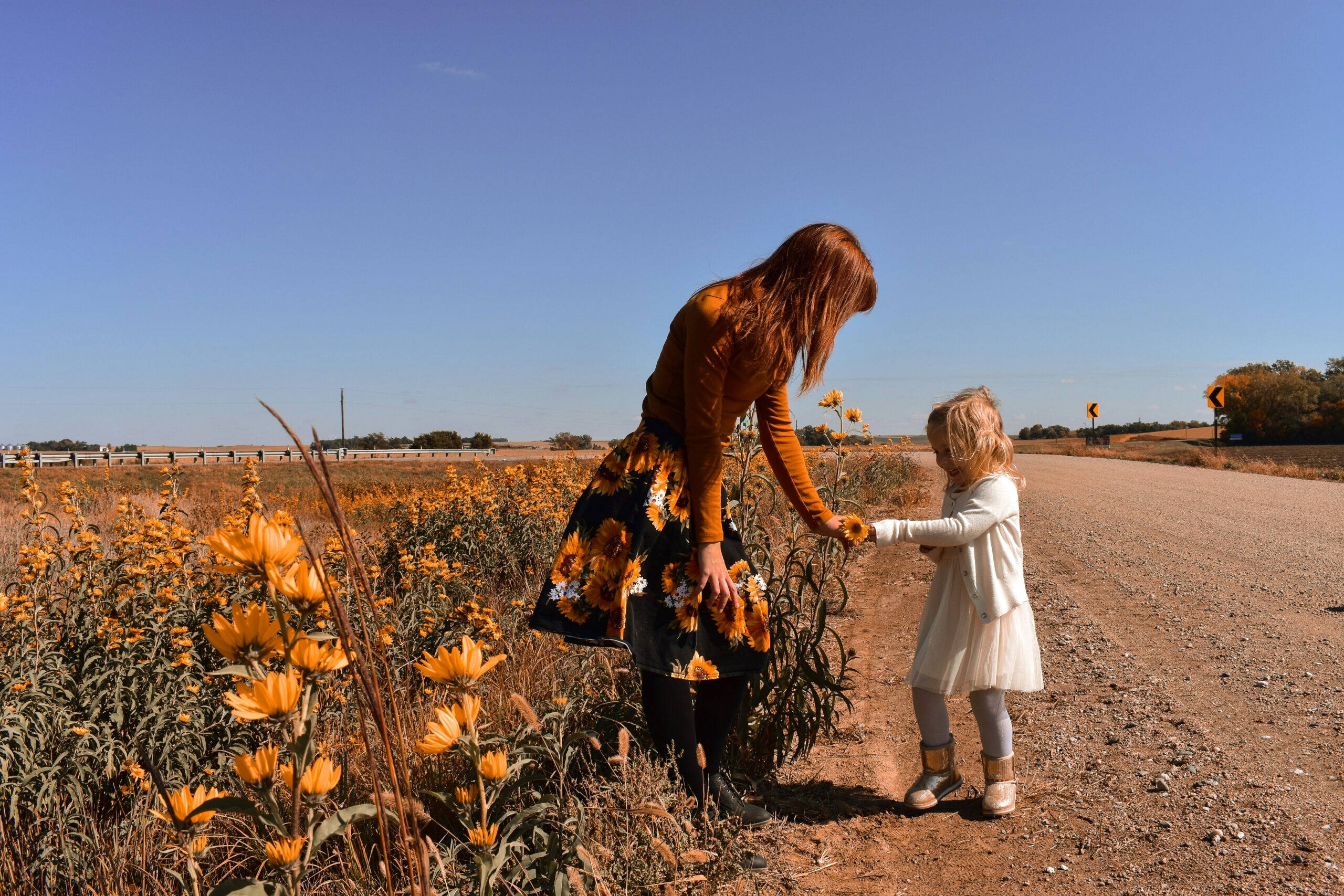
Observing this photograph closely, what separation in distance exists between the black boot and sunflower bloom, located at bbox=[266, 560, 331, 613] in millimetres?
1578

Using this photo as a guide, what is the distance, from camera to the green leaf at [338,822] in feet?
3.44

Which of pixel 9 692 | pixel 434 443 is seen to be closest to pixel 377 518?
pixel 9 692

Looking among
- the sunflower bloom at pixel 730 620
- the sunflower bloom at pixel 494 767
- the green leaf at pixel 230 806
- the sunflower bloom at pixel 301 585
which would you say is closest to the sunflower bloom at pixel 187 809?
the green leaf at pixel 230 806

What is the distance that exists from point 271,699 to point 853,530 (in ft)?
5.84

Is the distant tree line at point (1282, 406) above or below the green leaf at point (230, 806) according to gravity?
above

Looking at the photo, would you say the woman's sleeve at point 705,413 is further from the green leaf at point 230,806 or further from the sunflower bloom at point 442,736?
the green leaf at point 230,806

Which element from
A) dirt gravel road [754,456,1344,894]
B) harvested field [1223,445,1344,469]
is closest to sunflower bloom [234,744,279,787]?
dirt gravel road [754,456,1344,894]

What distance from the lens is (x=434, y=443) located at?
57812 millimetres

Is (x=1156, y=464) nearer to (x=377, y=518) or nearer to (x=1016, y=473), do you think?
(x=377, y=518)

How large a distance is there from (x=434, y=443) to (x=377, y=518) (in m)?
49.9

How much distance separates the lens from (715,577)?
2.17 meters

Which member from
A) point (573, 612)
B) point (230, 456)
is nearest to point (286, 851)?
point (573, 612)

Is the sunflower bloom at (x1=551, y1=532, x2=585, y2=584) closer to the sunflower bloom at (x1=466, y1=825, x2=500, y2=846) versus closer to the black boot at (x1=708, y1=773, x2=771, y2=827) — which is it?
the black boot at (x1=708, y1=773, x2=771, y2=827)

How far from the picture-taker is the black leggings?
2.16 meters
